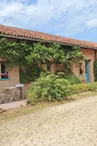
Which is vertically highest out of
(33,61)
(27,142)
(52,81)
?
(33,61)

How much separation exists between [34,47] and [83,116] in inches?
320

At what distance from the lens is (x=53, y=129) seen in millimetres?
8367

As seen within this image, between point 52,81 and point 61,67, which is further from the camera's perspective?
point 61,67

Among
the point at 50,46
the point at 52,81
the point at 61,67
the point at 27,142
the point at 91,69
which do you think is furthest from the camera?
the point at 91,69

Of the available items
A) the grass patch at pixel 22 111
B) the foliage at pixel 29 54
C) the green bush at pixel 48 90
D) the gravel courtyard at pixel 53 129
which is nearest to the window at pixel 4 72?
the foliage at pixel 29 54

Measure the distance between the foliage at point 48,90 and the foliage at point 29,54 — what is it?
274cm

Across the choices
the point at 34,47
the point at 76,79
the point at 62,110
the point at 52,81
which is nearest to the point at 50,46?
the point at 34,47

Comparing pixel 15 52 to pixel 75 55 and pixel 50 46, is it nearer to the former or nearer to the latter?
pixel 50 46

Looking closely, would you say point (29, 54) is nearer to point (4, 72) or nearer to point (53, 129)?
point (4, 72)

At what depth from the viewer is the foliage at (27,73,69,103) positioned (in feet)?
45.0

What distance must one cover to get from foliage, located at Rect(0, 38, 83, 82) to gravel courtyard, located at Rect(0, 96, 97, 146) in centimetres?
520

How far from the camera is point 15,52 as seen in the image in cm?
1611

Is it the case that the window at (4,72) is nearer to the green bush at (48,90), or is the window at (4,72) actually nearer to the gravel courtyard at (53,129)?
the green bush at (48,90)

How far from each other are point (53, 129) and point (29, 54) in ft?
31.0
